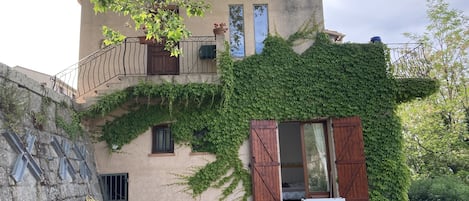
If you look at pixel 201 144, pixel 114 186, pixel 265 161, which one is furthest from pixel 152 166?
pixel 265 161

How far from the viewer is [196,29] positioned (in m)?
9.23

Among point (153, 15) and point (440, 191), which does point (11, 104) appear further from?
point (440, 191)

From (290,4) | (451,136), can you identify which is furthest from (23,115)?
(451,136)

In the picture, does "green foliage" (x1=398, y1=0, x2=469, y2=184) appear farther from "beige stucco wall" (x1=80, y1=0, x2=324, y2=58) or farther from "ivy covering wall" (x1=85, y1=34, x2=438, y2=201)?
"beige stucco wall" (x1=80, y1=0, x2=324, y2=58)

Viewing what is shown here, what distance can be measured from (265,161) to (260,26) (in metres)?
3.58

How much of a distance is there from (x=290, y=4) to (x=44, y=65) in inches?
371

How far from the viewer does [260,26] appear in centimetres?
930

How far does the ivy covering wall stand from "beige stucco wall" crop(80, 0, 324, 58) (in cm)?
74

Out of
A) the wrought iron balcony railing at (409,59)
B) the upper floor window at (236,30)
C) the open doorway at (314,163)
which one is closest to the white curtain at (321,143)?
the open doorway at (314,163)

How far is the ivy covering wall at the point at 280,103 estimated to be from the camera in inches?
311

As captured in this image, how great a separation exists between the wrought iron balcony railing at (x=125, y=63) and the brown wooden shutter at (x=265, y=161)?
192 centimetres

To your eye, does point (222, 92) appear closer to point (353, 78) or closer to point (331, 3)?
point (353, 78)

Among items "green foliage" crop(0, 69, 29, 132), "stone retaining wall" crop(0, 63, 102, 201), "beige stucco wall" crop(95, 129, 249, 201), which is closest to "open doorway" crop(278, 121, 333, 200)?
"beige stucco wall" crop(95, 129, 249, 201)

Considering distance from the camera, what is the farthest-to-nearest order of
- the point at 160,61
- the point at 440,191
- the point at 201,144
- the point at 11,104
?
the point at 440,191 → the point at 160,61 → the point at 201,144 → the point at 11,104
